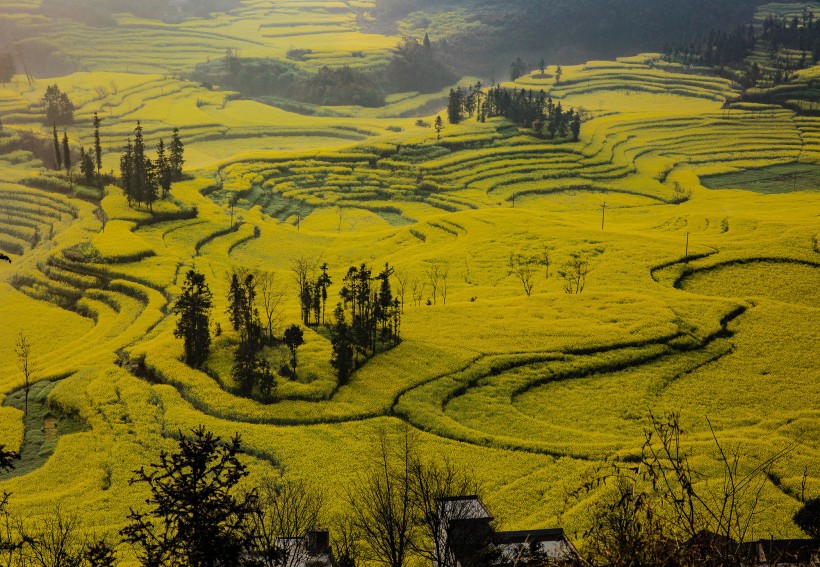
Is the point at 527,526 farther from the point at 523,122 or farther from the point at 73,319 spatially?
the point at 523,122

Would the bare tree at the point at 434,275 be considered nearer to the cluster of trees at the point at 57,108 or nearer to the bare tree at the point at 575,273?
the bare tree at the point at 575,273

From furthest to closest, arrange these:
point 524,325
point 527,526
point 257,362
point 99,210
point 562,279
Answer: point 99,210 → point 562,279 → point 524,325 → point 257,362 → point 527,526

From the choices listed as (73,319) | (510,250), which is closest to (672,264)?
(510,250)

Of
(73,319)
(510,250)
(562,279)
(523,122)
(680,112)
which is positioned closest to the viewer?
(73,319)

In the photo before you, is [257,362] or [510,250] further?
[510,250]

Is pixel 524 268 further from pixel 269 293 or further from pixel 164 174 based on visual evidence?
pixel 164 174
